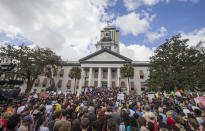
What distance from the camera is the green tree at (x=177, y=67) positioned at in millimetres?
16500

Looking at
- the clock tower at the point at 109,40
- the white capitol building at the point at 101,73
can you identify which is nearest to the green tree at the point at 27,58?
the white capitol building at the point at 101,73

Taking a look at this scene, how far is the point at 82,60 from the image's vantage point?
3459 cm

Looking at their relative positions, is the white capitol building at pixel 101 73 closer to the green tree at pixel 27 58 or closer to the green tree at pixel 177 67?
the green tree at pixel 27 58

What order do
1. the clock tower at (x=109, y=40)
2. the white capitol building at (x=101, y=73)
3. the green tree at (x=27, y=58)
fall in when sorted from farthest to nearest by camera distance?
the clock tower at (x=109, y=40), the white capitol building at (x=101, y=73), the green tree at (x=27, y=58)

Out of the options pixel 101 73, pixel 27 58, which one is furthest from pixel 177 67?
Result: pixel 27 58

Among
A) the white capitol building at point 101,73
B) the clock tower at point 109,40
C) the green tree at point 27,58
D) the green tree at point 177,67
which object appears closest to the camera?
the green tree at point 177,67

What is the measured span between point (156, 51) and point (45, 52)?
28313 mm

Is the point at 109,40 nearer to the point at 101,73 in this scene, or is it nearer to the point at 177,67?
the point at 101,73

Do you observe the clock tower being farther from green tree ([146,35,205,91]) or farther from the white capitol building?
green tree ([146,35,205,91])

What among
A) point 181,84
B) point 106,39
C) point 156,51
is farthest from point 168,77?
point 106,39

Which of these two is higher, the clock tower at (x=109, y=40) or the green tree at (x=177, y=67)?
the clock tower at (x=109, y=40)

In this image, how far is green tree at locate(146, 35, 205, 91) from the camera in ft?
54.1

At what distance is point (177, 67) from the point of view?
18266 millimetres

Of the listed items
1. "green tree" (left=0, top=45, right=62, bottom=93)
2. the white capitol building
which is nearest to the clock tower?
the white capitol building
